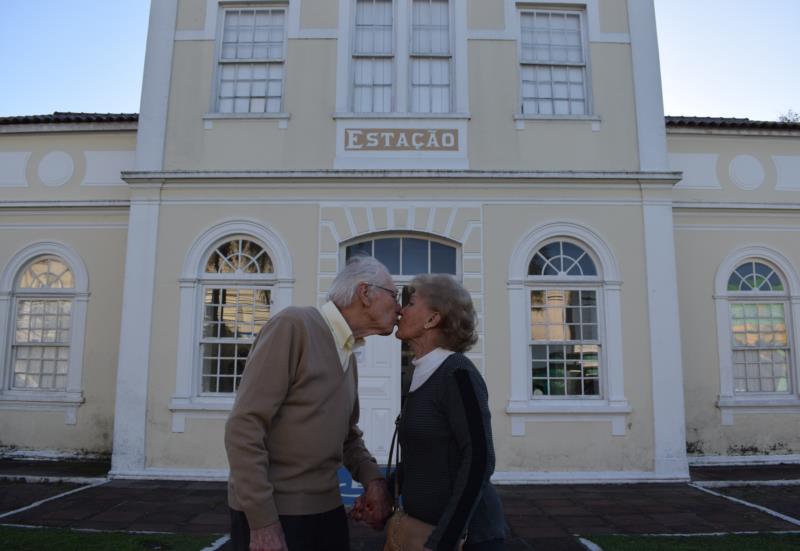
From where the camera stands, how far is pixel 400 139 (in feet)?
27.1

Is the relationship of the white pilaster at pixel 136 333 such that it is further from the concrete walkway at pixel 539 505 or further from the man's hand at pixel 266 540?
the man's hand at pixel 266 540

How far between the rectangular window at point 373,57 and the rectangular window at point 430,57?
363 mm

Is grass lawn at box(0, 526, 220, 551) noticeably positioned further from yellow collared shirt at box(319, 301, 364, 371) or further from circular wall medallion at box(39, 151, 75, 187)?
circular wall medallion at box(39, 151, 75, 187)

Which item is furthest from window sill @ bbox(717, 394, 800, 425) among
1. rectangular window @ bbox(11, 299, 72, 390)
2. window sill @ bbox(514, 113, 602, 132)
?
rectangular window @ bbox(11, 299, 72, 390)

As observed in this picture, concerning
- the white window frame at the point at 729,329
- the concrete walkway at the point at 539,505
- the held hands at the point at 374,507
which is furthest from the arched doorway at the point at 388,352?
the held hands at the point at 374,507

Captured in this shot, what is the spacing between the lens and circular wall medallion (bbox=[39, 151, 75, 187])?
30.0 feet

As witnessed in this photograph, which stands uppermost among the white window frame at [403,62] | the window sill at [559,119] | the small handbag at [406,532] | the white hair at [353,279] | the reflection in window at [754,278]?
the white window frame at [403,62]

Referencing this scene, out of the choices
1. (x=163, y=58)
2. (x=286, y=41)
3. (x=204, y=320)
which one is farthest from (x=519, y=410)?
(x=163, y=58)

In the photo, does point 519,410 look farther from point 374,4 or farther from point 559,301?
point 374,4

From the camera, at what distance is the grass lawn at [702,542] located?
16.0ft

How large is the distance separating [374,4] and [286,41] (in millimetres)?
1454

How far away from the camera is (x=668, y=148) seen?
897 centimetres

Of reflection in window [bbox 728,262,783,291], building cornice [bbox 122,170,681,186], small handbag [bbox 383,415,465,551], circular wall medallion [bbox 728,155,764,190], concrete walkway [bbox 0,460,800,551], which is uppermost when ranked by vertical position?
circular wall medallion [bbox 728,155,764,190]

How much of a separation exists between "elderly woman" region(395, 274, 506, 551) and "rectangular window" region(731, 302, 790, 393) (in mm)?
7869
